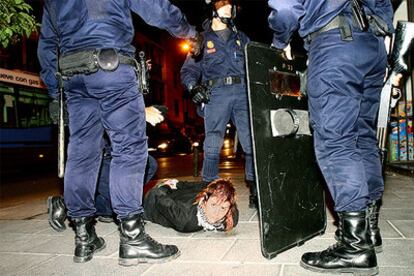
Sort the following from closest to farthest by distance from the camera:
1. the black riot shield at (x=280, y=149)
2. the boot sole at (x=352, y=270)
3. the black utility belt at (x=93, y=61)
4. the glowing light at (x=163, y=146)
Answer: the boot sole at (x=352, y=270)
the black riot shield at (x=280, y=149)
the black utility belt at (x=93, y=61)
the glowing light at (x=163, y=146)

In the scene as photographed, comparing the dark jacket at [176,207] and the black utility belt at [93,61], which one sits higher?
the black utility belt at [93,61]

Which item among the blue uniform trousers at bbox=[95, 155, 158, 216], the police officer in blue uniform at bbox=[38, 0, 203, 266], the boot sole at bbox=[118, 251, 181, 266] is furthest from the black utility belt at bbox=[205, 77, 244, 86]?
the boot sole at bbox=[118, 251, 181, 266]

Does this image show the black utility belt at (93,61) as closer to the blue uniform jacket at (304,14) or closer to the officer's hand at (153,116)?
the officer's hand at (153,116)

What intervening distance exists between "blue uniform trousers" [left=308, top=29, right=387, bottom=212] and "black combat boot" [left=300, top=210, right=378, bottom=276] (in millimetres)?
77

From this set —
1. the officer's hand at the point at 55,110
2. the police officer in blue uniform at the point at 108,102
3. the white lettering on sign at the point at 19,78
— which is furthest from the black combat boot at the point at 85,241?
the white lettering on sign at the point at 19,78

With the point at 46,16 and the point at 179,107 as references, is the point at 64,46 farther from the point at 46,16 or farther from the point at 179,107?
the point at 179,107

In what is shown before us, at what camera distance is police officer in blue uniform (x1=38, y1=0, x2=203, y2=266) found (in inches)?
93.7

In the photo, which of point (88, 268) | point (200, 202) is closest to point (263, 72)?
point (200, 202)

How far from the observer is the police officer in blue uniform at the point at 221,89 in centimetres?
374

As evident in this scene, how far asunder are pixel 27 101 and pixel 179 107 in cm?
2828

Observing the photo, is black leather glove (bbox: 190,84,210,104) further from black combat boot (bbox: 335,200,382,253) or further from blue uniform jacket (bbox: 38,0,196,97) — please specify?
black combat boot (bbox: 335,200,382,253)

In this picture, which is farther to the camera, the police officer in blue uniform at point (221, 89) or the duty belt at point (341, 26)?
the police officer in blue uniform at point (221, 89)

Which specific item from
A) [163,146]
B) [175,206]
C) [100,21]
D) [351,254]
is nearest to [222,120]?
[175,206]

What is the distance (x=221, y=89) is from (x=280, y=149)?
5.25 ft
